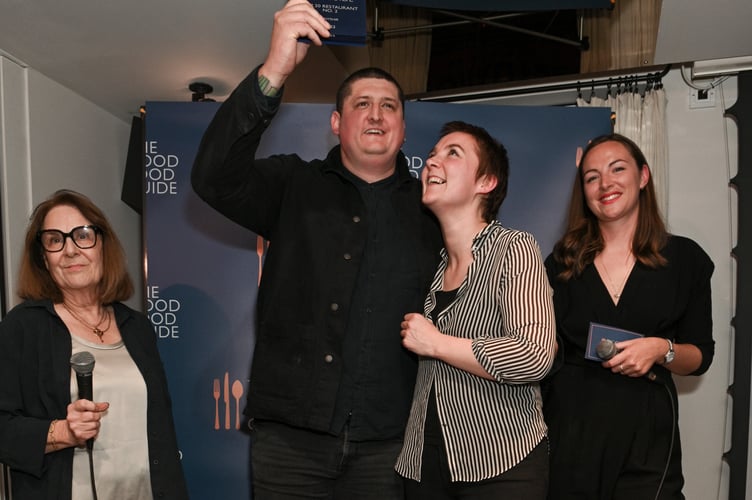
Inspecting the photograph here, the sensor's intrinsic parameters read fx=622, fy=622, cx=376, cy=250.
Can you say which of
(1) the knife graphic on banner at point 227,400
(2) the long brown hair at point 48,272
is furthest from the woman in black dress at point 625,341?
(2) the long brown hair at point 48,272

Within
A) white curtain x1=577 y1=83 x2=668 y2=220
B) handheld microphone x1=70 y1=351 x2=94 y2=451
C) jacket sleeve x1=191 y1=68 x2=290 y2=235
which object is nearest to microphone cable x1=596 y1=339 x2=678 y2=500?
jacket sleeve x1=191 y1=68 x2=290 y2=235

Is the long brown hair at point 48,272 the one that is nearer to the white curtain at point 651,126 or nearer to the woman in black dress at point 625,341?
the woman in black dress at point 625,341

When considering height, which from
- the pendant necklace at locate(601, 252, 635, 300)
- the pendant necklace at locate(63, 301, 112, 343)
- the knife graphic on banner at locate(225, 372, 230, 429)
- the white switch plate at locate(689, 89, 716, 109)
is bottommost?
the knife graphic on banner at locate(225, 372, 230, 429)

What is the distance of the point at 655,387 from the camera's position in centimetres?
200

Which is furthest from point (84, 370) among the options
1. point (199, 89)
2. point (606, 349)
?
point (199, 89)

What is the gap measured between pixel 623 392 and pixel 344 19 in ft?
4.69

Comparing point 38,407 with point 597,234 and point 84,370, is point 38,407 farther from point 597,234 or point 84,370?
point 597,234

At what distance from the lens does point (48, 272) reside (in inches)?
82.0

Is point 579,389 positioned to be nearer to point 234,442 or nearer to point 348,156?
point 348,156

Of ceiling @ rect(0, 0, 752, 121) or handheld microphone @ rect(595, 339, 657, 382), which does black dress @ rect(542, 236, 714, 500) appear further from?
ceiling @ rect(0, 0, 752, 121)

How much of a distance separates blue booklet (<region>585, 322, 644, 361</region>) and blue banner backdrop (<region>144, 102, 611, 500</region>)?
1.04 metres

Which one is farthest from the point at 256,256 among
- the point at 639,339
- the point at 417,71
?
the point at 417,71

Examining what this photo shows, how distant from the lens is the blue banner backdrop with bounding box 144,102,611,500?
277 cm

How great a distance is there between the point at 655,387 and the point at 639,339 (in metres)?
0.20
